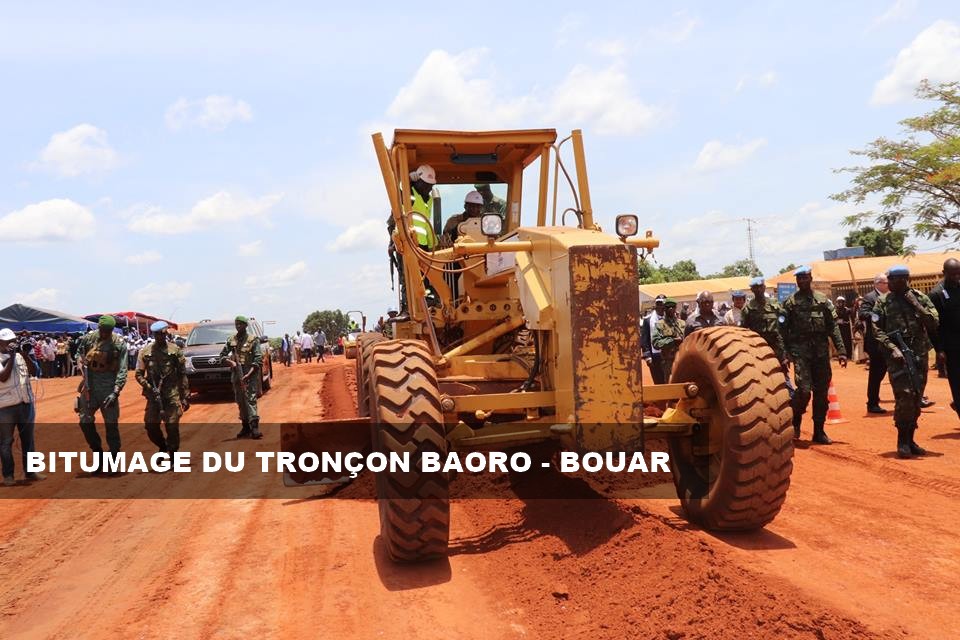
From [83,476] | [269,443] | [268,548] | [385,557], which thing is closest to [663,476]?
[385,557]

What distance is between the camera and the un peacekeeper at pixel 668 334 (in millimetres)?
10797

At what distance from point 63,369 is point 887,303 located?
32639 millimetres

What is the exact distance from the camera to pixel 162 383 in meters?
9.63

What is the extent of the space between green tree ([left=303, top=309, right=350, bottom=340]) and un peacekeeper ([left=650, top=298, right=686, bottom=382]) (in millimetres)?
55743

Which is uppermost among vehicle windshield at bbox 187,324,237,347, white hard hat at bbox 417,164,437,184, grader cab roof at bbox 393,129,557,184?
grader cab roof at bbox 393,129,557,184

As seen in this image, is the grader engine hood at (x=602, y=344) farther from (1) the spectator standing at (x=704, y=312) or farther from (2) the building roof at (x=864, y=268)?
(2) the building roof at (x=864, y=268)

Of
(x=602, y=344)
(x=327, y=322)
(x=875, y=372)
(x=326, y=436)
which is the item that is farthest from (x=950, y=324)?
(x=327, y=322)

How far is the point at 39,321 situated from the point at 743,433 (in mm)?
34862

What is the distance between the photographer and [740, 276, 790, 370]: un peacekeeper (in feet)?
30.4

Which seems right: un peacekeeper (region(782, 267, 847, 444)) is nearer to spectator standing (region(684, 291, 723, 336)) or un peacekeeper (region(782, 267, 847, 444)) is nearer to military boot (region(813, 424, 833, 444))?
military boot (region(813, 424, 833, 444))

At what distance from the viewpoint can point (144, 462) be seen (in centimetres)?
1003

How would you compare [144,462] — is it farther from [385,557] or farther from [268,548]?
[385,557]

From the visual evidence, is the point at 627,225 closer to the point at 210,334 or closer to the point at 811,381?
the point at 811,381

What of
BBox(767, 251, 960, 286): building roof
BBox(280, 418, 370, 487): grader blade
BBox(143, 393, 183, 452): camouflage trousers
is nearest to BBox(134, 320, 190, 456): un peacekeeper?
BBox(143, 393, 183, 452): camouflage trousers
